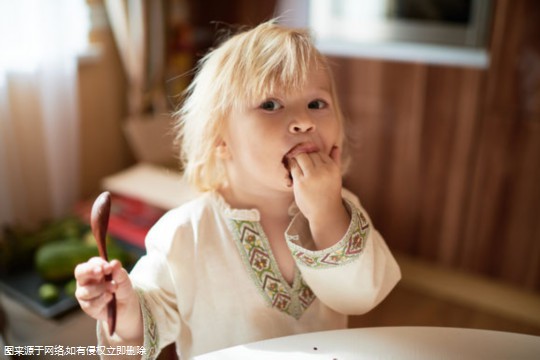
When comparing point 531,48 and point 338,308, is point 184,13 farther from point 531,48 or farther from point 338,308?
point 338,308

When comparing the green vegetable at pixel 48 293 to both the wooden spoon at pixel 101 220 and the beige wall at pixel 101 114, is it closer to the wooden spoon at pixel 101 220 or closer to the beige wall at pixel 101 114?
the beige wall at pixel 101 114

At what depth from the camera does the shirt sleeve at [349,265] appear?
30.1 inches

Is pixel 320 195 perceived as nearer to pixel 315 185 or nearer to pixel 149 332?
pixel 315 185

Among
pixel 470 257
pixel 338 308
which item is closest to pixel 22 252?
pixel 338 308

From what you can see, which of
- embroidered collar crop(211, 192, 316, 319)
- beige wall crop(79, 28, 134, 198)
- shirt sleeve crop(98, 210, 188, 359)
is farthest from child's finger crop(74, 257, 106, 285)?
beige wall crop(79, 28, 134, 198)

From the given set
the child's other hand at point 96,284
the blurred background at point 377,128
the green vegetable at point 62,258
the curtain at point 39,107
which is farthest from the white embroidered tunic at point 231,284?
the curtain at point 39,107

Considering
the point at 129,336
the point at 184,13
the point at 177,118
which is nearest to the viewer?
the point at 129,336

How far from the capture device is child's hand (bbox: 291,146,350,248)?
76 centimetres

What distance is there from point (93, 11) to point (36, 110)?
45cm

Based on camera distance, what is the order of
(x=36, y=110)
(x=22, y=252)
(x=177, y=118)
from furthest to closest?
(x=36, y=110) < (x=22, y=252) < (x=177, y=118)

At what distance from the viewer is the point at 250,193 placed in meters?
0.88

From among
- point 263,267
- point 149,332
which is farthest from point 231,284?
point 149,332

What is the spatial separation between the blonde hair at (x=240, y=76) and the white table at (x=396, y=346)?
0.31 meters

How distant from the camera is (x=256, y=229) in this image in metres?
0.88
